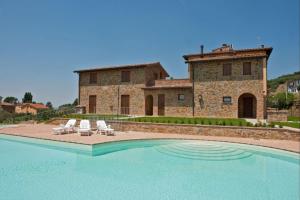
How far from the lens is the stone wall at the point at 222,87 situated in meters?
16.9

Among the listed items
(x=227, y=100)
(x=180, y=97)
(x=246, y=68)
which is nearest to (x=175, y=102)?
(x=180, y=97)

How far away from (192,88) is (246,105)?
5790mm

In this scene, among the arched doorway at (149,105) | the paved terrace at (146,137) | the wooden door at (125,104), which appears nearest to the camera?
the paved terrace at (146,137)

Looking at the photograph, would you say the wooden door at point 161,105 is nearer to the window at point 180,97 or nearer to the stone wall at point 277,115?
the window at point 180,97

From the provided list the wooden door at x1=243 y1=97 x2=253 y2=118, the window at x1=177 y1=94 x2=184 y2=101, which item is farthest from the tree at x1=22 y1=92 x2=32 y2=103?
the wooden door at x1=243 y1=97 x2=253 y2=118

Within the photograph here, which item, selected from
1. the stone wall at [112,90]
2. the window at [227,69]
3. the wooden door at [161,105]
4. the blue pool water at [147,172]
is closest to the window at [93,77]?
the stone wall at [112,90]

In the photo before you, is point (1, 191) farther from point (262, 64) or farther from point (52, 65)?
point (52, 65)

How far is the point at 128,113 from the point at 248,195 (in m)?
17.4

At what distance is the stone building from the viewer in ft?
56.5

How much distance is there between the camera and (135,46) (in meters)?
21.3

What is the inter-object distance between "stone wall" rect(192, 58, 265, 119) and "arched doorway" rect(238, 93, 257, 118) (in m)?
1.73

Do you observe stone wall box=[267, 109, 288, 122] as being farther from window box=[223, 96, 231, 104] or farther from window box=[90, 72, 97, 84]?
window box=[90, 72, 97, 84]

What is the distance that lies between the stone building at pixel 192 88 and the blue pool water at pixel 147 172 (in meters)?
9.20

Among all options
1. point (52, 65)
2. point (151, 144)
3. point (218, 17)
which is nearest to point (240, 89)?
point (218, 17)
